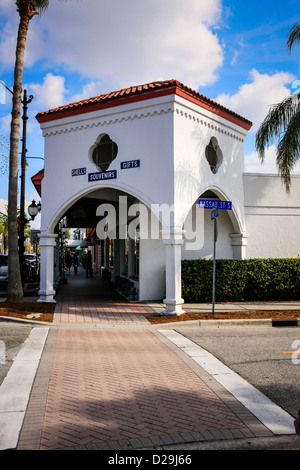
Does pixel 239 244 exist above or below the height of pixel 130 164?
below

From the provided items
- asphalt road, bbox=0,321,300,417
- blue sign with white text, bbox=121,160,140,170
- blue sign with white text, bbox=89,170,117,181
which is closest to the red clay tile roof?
blue sign with white text, bbox=121,160,140,170

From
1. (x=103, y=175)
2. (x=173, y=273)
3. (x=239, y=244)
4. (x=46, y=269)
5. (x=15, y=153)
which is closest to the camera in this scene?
(x=173, y=273)

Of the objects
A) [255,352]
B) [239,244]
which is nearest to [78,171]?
[239,244]

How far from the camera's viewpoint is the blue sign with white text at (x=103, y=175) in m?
12.8

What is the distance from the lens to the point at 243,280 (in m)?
14.3

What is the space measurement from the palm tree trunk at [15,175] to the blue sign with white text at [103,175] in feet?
7.58

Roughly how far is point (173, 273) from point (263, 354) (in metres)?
4.45

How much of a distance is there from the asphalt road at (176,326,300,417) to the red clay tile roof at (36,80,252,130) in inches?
251

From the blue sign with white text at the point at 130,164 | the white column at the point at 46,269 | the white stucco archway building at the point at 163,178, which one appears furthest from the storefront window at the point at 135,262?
the blue sign with white text at the point at 130,164

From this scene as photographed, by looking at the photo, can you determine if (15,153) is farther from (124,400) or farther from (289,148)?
(124,400)

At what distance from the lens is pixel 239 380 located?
6.11 metres

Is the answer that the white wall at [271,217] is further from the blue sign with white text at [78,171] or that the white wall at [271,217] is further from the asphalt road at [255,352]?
the asphalt road at [255,352]
